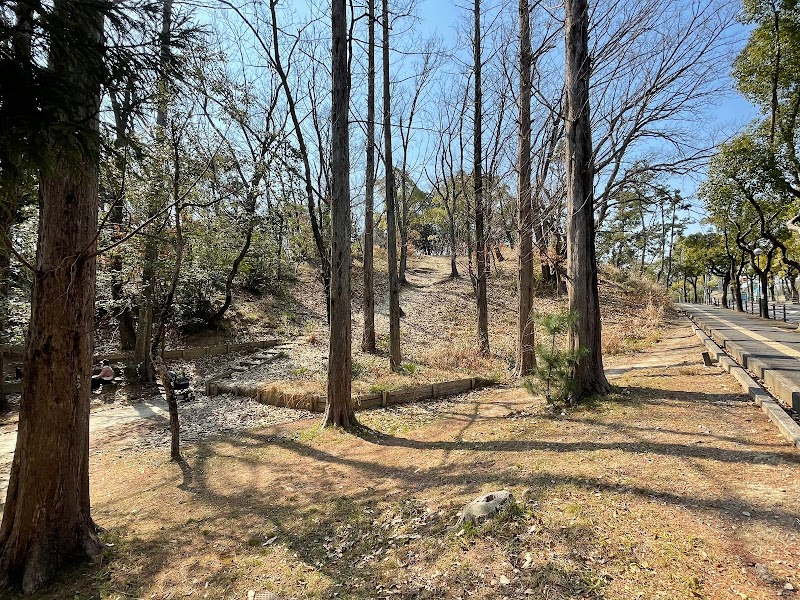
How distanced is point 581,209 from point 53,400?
6.33 metres

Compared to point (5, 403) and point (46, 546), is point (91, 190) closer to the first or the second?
point (46, 546)

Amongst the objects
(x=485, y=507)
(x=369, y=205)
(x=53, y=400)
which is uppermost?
(x=369, y=205)

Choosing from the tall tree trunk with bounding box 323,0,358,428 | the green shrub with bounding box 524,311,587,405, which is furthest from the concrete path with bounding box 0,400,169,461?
the green shrub with bounding box 524,311,587,405

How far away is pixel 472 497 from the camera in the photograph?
355 centimetres

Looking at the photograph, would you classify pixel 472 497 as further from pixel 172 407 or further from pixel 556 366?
pixel 172 407

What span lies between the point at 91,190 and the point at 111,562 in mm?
2915

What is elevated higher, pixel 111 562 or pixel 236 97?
pixel 236 97

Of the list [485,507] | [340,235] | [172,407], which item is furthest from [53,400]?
[340,235]

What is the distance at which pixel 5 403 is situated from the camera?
27.6 feet

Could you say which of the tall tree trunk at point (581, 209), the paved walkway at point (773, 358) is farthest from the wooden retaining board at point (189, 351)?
the paved walkway at point (773, 358)

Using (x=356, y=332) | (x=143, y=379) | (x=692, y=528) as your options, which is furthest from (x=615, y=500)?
(x=356, y=332)

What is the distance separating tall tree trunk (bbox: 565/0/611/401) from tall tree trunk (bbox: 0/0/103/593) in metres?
5.68

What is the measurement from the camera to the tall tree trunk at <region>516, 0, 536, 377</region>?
26.7ft

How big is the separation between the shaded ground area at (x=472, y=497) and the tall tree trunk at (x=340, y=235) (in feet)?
1.68
